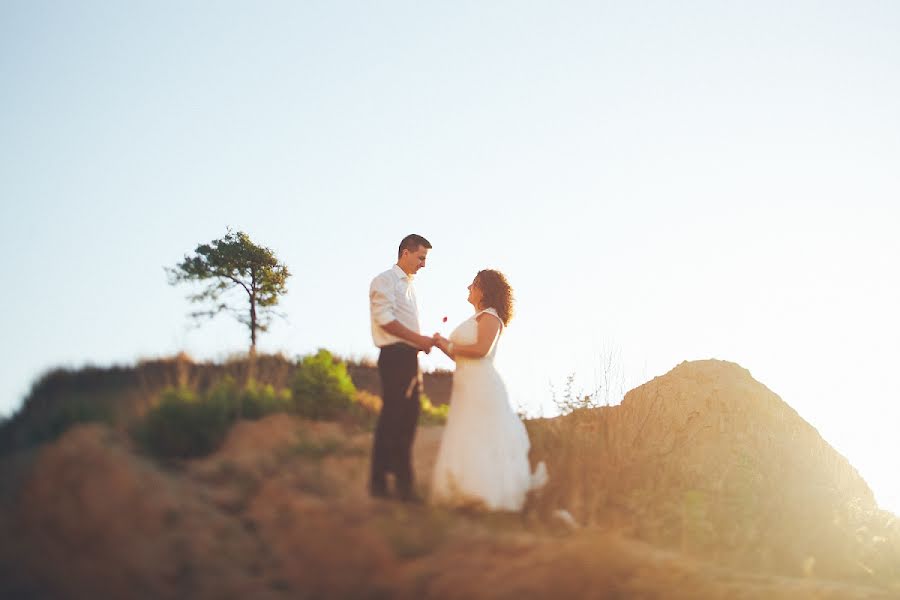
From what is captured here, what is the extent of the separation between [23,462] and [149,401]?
1.92 m

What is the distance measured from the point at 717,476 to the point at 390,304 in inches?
248

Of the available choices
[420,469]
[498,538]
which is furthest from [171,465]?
[498,538]

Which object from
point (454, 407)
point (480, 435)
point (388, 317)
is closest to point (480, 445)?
point (480, 435)

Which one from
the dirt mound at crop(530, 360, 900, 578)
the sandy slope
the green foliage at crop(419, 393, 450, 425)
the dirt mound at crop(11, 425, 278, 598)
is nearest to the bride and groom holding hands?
the sandy slope

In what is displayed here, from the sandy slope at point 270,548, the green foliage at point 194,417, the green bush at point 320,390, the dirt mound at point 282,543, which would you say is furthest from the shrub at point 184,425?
the sandy slope at point 270,548

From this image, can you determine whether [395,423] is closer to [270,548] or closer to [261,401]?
[270,548]

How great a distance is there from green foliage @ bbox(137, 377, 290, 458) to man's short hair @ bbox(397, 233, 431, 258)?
265cm

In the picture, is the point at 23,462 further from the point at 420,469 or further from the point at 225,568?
the point at 420,469

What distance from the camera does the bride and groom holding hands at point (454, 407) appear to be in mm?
7848

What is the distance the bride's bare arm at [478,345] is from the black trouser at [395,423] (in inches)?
14.4

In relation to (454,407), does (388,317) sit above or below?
above

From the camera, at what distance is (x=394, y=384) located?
785 cm

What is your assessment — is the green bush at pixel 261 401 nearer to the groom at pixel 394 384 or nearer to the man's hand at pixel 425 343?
the groom at pixel 394 384

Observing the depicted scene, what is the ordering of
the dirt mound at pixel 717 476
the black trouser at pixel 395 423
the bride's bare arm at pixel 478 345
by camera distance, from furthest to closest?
the dirt mound at pixel 717 476, the bride's bare arm at pixel 478 345, the black trouser at pixel 395 423
